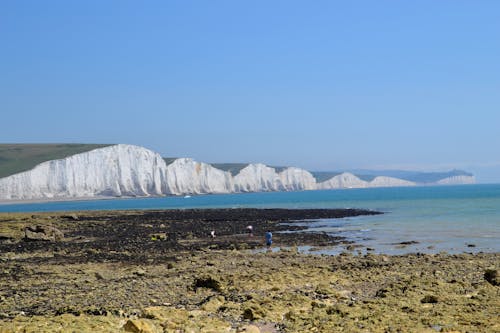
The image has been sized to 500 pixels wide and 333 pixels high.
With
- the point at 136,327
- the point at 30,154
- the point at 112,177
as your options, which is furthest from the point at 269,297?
the point at 30,154

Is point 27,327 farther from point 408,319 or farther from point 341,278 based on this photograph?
point 341,278

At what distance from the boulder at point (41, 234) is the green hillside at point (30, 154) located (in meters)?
88.3

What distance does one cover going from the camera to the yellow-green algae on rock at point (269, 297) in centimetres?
850

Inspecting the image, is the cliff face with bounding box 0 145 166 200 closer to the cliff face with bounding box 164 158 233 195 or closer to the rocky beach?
the cliff face with bounding box 164 158 233 195

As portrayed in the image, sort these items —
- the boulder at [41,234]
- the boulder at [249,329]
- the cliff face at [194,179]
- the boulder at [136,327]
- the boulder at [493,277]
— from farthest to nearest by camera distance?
1. the cliff face at [194,179]
2. the boulder at [41,234]
3. the boulder at [493,277]
4. the boulder at [249,329]
5. the boulder at [136,327]

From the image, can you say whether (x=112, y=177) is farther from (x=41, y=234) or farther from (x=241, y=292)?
(x=241, y=292)

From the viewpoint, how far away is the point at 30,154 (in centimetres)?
12262

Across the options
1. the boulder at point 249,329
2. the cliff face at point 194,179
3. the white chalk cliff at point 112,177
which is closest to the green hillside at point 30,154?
the white chalk cliff at point 112,177

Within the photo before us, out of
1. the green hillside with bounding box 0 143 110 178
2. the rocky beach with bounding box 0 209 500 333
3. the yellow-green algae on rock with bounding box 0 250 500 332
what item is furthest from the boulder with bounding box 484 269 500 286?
the green hillside with bounding box 0 143 110 178

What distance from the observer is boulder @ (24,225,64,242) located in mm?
25375

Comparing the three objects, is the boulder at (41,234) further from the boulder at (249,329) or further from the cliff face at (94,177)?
the cliff face at (94,177)

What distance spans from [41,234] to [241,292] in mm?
16792

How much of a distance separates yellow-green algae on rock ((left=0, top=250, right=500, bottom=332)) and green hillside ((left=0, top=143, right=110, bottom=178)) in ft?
331

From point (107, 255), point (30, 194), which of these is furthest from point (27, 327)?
point (30, 194)
